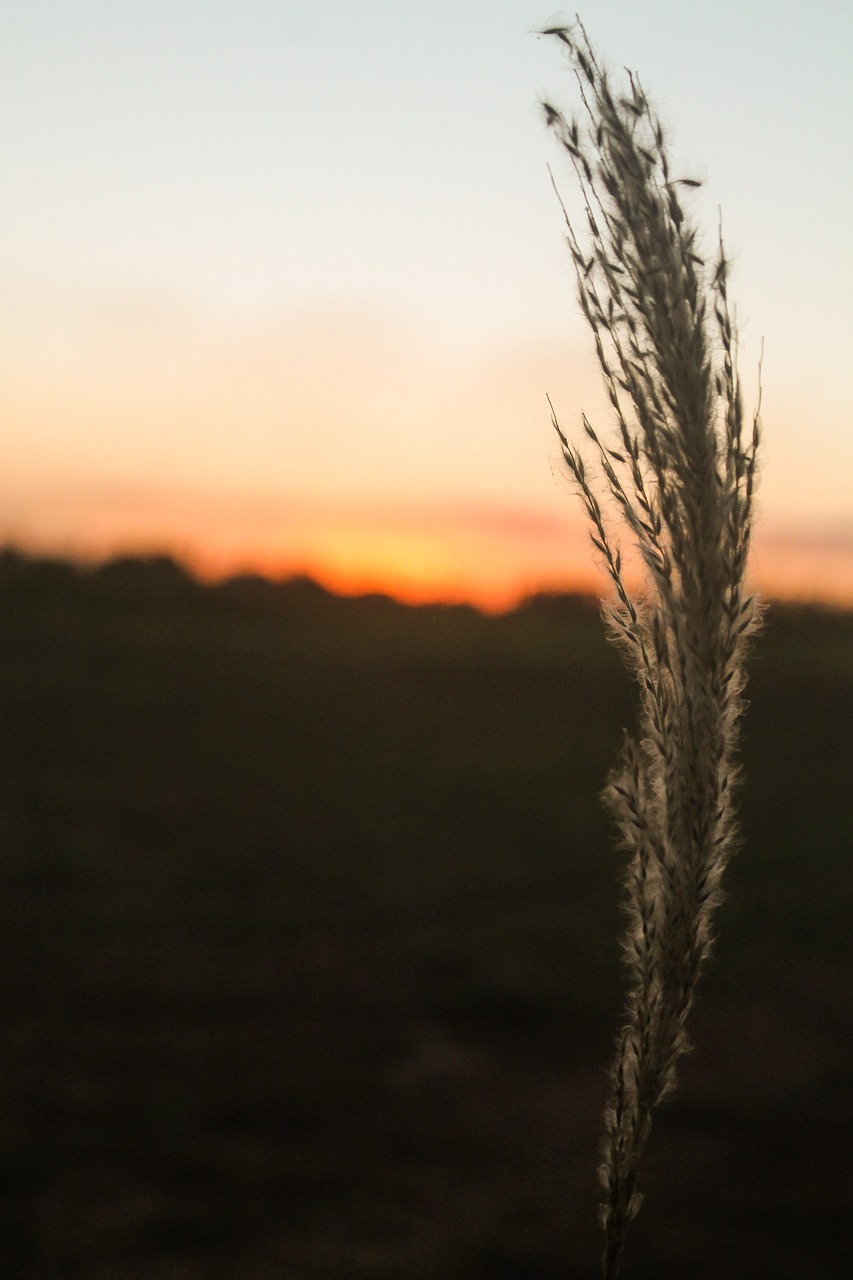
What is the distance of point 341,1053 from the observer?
3.34 m

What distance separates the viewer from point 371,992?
3.77 metres

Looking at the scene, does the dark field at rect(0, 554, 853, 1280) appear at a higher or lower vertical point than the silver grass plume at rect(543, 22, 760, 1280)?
lower

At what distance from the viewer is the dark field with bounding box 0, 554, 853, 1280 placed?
2.54m

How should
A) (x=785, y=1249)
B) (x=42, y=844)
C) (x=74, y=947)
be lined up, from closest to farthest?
(x=785, y=1249), (x=74, y=947), (x=42, y=844)

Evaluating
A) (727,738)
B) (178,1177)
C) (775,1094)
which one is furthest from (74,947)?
(727,738)

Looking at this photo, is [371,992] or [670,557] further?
[371,992]

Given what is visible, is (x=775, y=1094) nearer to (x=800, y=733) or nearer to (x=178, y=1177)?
(x=178, y=1177)

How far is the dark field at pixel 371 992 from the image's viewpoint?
254cm

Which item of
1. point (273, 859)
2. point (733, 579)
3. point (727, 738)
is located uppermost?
point (733, 579)

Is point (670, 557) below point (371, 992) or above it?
above

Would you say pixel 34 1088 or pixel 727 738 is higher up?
pixel 727 738

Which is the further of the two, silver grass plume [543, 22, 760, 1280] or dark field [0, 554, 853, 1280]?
dark field [0, 554, 853, 1280]

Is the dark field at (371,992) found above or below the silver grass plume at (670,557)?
below

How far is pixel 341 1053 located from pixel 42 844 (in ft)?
7.38
